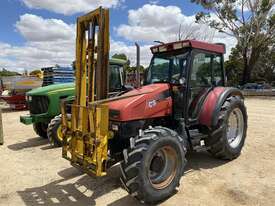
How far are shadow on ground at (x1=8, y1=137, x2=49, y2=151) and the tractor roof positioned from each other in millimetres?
4276

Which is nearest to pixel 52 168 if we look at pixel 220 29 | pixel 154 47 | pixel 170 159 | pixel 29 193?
pixel 29 193

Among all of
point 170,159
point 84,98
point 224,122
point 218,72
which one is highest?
point 218,72

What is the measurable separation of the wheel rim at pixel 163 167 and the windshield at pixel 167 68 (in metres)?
1.56

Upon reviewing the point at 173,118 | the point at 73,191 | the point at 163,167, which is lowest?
the point at 73,191

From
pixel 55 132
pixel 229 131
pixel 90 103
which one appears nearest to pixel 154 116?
pixel 90 103

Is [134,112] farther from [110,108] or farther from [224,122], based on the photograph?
[224,122]

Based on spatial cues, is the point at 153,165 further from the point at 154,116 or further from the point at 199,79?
the point at 199,79

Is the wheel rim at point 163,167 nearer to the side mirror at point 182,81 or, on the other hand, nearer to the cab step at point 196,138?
the cab step at point 196,138

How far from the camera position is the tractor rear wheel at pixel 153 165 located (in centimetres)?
443

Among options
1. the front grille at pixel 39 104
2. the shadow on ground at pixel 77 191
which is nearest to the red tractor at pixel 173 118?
the shadow on ground at pixel 77 191

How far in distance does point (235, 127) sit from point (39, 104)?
17.0 feet

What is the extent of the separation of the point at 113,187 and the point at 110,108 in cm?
131

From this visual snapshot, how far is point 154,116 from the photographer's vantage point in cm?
550

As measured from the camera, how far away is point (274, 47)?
3416 centimetres
